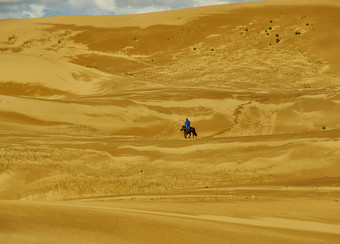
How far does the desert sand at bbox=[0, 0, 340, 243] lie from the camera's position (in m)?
6.76

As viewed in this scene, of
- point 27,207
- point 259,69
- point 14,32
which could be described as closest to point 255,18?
point 259,69

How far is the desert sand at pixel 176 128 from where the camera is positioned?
676 centimetres

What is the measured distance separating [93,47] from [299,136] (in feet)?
157

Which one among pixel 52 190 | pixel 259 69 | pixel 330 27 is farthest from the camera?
pixel 330 27

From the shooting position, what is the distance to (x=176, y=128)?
Answer: 28.5 metres

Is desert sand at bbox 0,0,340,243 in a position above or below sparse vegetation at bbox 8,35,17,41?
below

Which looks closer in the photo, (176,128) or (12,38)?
(176,128)

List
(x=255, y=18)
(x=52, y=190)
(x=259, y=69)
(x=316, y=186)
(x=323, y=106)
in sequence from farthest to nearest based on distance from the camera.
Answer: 1. (x=255, y=18)
2. (x=259, y=69)
3. (x=323, y=106)
4. (x=52, y=190)
5. (x=316, y=186)

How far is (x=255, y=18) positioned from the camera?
210 feet

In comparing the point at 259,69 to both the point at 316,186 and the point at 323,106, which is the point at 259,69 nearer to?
the point at 323,106

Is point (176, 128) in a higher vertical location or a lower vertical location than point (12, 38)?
lower

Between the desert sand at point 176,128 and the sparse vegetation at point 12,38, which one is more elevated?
the sparse vegetation at point 12,38

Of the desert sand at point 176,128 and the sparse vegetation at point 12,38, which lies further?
the sparse vegetation at point 12,38

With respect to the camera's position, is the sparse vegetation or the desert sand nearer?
the desert sand
